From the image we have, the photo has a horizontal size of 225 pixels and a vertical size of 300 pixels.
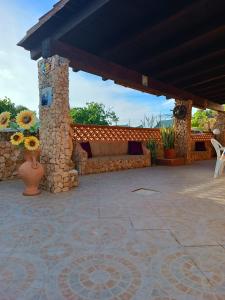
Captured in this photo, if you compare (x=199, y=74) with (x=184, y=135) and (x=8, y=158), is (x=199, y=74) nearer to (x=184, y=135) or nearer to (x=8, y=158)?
(x=184, y=135)

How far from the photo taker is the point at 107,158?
5844mm

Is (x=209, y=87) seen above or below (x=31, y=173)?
above

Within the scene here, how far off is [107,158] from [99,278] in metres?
4.49

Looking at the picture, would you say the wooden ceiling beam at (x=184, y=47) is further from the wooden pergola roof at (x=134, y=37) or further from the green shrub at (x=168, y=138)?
the green shrub at (x=168, y=138)

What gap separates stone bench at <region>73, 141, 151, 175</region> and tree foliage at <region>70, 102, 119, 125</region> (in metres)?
7.78

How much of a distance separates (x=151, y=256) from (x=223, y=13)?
353cm

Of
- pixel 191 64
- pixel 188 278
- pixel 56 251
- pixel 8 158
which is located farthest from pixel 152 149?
pixel 188 278

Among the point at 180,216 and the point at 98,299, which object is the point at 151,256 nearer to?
the point at 98,299

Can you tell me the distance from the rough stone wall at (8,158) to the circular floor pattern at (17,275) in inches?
137

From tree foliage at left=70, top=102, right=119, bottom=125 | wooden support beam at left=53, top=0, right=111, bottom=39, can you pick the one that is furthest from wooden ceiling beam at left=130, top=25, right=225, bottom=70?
tree foliage at left=70, top=102, right=119, bottom=125

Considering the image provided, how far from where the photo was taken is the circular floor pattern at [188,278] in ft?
4.17

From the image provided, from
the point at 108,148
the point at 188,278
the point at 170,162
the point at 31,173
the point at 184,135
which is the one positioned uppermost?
the point at 184,135

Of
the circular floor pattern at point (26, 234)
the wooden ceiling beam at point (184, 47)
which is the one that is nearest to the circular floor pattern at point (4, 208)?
the circular floor pattern at point (26, 234)

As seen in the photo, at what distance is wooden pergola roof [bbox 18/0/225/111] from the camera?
3.03 meters
